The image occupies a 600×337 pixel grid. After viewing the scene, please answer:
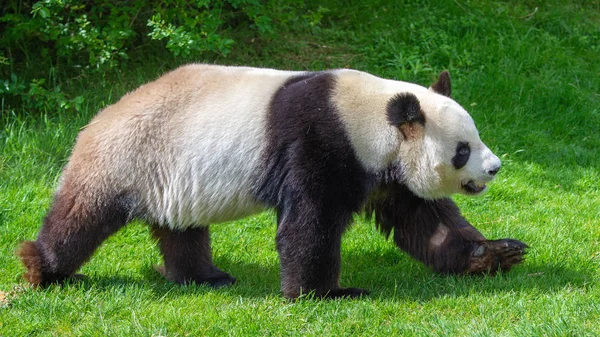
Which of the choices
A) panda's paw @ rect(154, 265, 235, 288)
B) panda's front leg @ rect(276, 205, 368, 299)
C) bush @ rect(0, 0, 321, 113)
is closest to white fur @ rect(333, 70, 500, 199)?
panda's front leg @ rect(276, 205, 368, 299)

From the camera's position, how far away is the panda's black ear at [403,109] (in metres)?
5.17

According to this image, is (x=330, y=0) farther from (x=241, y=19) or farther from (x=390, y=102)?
(x=390, y=102)

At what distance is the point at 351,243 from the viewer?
21.2 ft

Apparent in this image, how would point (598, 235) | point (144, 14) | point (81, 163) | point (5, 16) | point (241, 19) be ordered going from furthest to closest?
point (241, 19) < point (144, 14) < point (5, 16) < point (598, 235) < point (81, 163)

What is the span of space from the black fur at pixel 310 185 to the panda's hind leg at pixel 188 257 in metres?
0.82

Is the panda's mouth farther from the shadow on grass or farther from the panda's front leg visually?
the panda's front leg

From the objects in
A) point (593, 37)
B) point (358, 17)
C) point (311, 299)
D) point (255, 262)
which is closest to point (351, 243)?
point (255, 262)

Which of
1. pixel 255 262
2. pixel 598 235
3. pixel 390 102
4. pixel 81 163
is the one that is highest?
pixel 390 102

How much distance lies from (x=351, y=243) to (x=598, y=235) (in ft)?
5.86

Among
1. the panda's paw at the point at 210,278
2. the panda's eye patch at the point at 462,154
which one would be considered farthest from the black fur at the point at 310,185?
the panda's paw at the point at 210,278

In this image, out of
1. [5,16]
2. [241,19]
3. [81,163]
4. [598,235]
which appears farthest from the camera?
[241,19]

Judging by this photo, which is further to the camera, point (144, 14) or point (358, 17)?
point (358, 17)

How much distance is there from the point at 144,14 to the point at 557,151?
14.4 feet

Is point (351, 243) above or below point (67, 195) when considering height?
below
